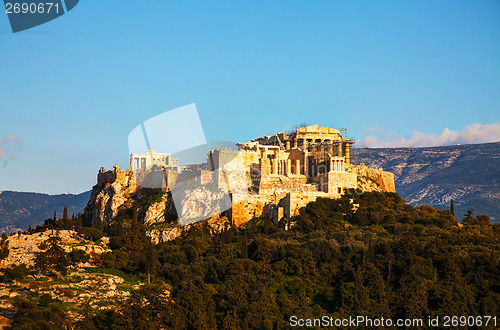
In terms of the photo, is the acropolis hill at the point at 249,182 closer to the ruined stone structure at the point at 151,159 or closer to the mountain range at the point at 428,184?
the ruined stone structure at the point at 151,159

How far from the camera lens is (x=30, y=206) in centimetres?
14338

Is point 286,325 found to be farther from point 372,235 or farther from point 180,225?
point 180,225

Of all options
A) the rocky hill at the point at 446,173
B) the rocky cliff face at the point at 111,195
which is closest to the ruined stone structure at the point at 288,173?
the rocky cliff face at the point at 111,195

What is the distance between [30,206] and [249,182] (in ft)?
277

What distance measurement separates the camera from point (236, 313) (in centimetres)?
4644

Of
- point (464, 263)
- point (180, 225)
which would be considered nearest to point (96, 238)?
point (180, 225)

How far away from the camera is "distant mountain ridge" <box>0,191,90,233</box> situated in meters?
132

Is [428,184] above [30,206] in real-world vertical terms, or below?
above

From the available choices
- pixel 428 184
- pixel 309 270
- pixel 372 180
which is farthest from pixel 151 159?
pixel 428 184

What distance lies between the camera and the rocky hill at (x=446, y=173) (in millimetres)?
138125

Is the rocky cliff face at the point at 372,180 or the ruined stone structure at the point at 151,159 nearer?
the rocky cliff face at the point at 372,180

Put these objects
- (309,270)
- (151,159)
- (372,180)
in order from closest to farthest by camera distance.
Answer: (309,270)
(372,180)
(151,159)

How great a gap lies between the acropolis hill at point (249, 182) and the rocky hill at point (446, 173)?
54377 millimetres

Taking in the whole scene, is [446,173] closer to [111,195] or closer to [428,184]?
[428,184]
